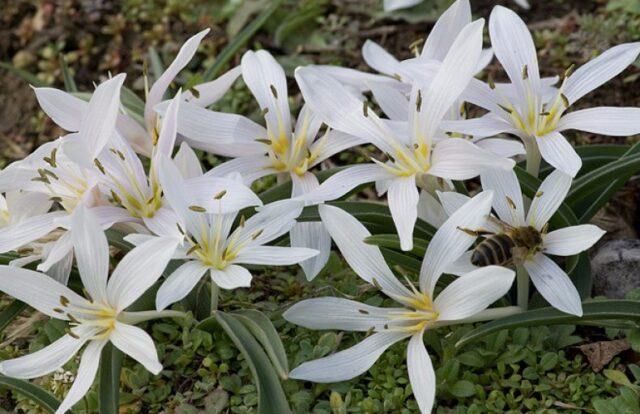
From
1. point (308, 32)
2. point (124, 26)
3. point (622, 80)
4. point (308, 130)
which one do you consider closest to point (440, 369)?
point (308, 130)

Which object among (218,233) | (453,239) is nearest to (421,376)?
(453,239)

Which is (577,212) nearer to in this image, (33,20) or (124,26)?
(124,26)

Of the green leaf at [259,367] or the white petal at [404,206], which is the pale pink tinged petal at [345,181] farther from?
the green leaf at [259,367]

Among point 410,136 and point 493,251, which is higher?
point 410,136

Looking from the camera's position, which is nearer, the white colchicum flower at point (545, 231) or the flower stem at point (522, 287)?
the white colchicum flower at point (545, 231)

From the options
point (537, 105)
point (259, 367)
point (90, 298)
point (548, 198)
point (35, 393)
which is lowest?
point (35, 393)

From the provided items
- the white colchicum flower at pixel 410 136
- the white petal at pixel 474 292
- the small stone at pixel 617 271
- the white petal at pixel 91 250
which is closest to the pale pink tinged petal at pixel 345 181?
the white colchicum flower at pixel 410 136

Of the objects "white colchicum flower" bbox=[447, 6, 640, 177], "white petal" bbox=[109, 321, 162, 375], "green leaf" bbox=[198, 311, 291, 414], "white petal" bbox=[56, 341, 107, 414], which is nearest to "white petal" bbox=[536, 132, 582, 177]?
"white colchicum flower" bbox=[447, 6, 640, 177]

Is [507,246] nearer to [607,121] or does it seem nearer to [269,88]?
[607,121]
